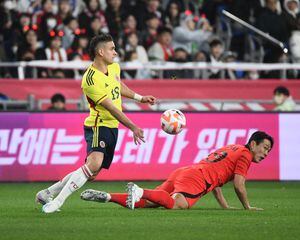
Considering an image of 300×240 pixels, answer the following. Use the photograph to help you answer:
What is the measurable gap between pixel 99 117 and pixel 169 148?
683 cm

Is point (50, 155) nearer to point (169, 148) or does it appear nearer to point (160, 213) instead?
point (169, 148)

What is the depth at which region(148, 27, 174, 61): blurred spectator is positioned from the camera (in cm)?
2348

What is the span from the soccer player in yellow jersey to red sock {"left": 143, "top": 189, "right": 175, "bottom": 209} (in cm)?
68

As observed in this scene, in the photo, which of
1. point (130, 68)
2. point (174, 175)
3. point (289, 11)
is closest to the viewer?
point (174, 175)

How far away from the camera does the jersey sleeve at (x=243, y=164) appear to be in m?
13.6

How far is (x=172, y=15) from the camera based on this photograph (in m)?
25.1

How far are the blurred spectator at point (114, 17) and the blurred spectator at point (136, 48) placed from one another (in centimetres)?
74

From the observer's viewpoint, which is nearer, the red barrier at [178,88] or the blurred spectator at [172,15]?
the red barrier at [178,88]

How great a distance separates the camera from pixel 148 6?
2514 centimetres

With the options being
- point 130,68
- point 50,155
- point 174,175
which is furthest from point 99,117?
point 130,68

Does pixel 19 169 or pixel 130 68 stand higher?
pixel 130 68

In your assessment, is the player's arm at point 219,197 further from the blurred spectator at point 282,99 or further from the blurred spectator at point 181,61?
the blurred spectator at point 181,61

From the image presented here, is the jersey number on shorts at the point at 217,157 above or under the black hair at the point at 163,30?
under

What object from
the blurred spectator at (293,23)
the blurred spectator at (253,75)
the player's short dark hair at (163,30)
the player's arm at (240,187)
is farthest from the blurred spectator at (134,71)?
the player's arm at (240,187)
